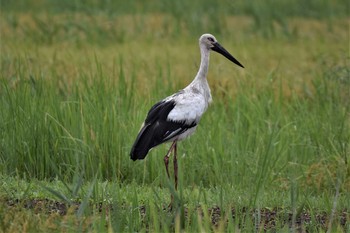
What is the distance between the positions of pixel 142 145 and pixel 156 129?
0.20 metres

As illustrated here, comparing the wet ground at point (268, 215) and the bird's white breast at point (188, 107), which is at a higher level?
the bird's white breast at point (188, 107)

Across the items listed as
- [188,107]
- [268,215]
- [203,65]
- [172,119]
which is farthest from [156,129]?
[268,215]

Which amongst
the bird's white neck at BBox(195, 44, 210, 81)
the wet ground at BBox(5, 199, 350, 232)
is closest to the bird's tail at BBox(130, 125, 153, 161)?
the wet ground at BBox(5, 199, 350, 232)

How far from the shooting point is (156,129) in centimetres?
723

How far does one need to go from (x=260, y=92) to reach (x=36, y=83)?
95.0 inches

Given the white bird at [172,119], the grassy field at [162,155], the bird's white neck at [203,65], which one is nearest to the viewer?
the grassy field at [162,155]

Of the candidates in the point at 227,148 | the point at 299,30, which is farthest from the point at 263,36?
the point at 227,148

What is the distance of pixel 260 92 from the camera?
1004cm

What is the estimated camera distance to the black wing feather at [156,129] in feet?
23.2

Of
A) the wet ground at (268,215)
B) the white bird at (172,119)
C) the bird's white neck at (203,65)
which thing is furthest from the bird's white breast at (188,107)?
the wet ground at (268,215)

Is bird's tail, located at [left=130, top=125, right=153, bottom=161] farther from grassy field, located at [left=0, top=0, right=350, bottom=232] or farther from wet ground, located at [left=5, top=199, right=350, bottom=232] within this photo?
wet ground, located at [left=5, top=199, right=350, bottom=232]

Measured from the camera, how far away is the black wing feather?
7.08 m

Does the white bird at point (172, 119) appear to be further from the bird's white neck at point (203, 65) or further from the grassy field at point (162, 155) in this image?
the grassy field at point (162, 155)

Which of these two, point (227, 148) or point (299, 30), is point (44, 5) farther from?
point (227, 148)
